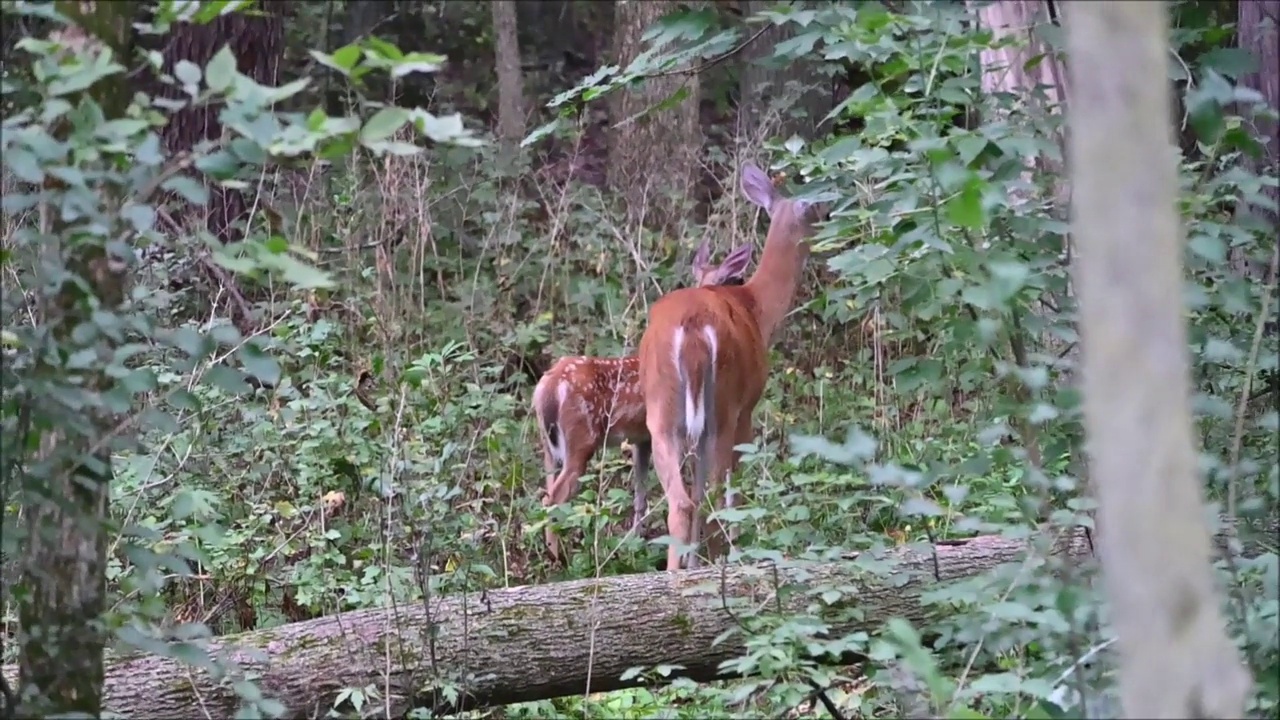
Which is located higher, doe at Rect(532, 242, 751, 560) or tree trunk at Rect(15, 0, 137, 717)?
tree trunk at Rect(15, 0, 137, 717)

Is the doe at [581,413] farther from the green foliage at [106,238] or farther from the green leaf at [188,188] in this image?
the green leaf at [188,188]

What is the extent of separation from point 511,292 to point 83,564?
6.04m

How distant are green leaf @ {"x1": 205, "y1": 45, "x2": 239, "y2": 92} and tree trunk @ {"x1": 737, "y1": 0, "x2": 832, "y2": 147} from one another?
6527 millimetres

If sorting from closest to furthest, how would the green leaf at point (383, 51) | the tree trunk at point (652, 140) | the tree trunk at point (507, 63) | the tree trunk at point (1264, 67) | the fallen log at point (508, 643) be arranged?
the green leaf at point (383, 51), the fallen log at point (508, 643), the tree trunk at point (1264, 67), the tree trunk at point (652, 140), the tree trunk at point (507, 63)

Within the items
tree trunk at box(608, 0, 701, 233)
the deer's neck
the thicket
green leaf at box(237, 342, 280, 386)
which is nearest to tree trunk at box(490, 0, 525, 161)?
tree trunk at box(608, 0, 701, 233)

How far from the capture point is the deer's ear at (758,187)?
287 inches

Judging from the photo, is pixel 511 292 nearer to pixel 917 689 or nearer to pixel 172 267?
pixel 172 267

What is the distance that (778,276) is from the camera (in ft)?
23.9

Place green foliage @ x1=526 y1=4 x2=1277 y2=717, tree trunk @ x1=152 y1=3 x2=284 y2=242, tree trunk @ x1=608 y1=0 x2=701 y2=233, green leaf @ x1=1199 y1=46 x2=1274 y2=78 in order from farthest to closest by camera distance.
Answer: tree trunk @ x1=608 y1=0 x2=701 y2=233
tree trunk @ x1=152 y1=3 x2=284 y2=242
green leaf @ x1=1199 y1=46 x2=1274 y2=78
green foliage @ x1=526 y1=4 x2=1277 y2=717

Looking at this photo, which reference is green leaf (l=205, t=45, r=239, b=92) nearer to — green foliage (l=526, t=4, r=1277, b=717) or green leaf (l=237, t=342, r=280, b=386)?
green leaf (l=237, t=342, r=280, b=386)

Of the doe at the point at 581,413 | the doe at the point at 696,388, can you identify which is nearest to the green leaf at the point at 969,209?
the doe at the point at 696,388

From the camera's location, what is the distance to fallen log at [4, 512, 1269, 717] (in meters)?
A: 3.83

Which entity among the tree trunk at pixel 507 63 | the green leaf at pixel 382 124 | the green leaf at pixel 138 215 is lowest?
the green leaf at pixel 138 215

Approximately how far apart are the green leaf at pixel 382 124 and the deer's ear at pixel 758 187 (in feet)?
16.7
